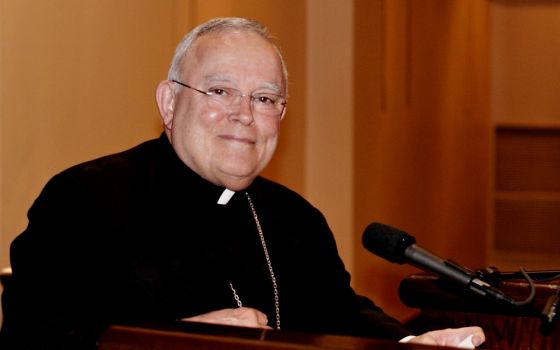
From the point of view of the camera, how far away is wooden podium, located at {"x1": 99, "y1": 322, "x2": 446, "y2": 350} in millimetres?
1546

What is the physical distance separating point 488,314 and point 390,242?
1012mm

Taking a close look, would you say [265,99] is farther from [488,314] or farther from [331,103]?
[331,103]

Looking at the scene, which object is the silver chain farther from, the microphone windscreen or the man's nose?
the microphone windscreen

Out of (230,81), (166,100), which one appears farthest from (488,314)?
(166,100)

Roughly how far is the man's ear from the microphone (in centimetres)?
114

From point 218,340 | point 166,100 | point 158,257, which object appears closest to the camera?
point 218,340

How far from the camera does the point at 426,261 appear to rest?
5.23 feet

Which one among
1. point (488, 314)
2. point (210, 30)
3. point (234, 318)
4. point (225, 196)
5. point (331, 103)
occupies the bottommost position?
point (488, 314)

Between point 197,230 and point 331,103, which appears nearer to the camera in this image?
point 197,230

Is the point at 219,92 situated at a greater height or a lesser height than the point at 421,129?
greater

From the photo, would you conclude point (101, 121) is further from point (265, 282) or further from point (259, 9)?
point (259, 9)

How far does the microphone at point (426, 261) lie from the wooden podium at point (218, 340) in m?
0.13

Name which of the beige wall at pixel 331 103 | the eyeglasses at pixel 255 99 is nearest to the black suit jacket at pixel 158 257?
the eyeglasses at pixel 255 99

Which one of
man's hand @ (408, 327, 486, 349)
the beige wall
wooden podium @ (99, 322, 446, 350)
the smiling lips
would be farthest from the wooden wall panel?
wooden podium @ (99, 322, 446, 350)
